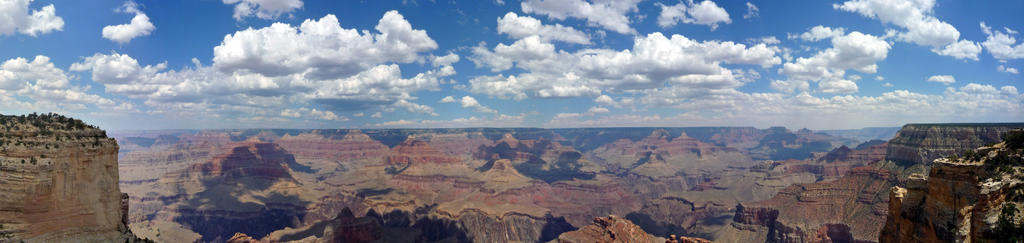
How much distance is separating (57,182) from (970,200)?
46.9 m

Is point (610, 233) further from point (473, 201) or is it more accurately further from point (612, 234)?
point (473, 201)

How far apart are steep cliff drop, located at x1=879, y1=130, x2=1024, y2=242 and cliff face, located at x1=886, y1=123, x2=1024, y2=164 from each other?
111380 millimetres

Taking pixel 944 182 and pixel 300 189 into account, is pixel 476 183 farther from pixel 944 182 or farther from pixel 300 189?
pixel 944 182

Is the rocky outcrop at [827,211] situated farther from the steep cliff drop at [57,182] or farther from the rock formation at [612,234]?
the steep cliff drop at [57,182]

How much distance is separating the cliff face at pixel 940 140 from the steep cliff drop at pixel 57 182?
144 metres

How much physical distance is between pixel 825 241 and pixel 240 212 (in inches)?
6279

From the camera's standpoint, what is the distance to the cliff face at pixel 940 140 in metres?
101

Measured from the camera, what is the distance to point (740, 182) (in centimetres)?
19025

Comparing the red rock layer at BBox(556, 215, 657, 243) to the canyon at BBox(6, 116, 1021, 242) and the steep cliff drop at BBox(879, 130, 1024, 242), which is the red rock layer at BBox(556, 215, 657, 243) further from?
the steep cliff drop at BBox(879, 130, 1024, 242)

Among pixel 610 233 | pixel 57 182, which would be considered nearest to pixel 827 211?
pixel 610 233

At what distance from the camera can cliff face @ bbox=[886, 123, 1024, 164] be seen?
101250 millimetres

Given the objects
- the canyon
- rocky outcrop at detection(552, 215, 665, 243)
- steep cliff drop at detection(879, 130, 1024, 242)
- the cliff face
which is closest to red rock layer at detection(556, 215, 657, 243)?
rocky outcrop at detection(552, 215, 665, 243)

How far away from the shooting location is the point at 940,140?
106250 millimetres

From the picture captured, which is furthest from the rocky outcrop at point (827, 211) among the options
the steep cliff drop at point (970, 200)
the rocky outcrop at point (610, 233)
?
the steep cliff drop at point (970, 200)
